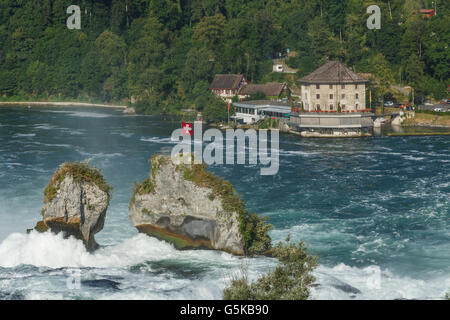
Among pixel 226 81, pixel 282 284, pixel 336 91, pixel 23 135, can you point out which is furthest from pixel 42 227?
pixel 226 81

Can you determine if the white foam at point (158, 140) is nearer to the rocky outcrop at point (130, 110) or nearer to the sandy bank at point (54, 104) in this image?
the rocky outcrop at point (130, 110)

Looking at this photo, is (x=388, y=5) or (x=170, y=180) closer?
(x=170, y=180)

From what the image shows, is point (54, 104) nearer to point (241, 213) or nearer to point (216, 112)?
point (216, 112)

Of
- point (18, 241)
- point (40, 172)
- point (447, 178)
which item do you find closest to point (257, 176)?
point (447, 178)

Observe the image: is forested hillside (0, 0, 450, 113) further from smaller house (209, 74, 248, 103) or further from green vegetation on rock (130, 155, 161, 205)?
green vegetation on rock (130, 155, 161, 205)

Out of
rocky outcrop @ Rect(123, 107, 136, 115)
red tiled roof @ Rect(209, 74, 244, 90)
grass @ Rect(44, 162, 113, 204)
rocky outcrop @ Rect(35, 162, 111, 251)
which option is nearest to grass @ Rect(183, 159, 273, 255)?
grass @ Rect(44, 162, 113, 204)
